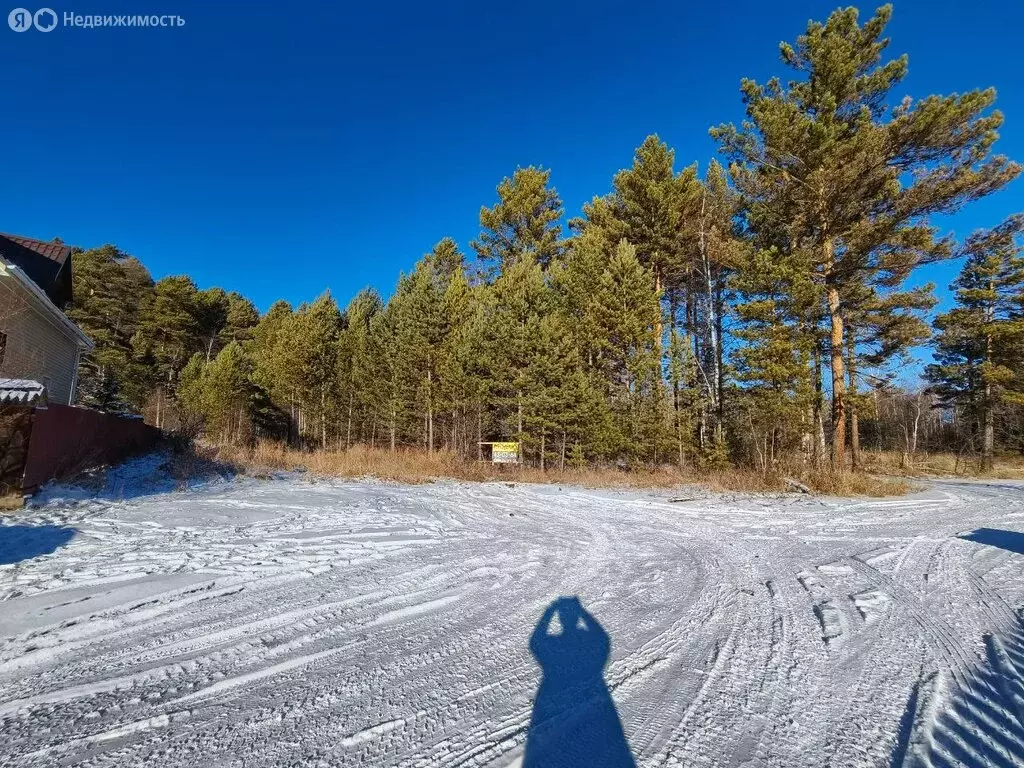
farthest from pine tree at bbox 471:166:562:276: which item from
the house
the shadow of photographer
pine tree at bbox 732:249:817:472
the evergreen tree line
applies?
the shadow of photographer

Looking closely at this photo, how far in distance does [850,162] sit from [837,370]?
5.87 m

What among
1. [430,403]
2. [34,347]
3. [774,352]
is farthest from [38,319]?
[774,352]

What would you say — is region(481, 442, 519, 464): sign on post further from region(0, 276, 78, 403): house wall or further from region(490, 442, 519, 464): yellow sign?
region(0, 276, 78, 403): house wall

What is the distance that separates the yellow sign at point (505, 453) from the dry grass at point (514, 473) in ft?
1.25

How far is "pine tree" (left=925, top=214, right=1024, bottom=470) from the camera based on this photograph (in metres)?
20.8

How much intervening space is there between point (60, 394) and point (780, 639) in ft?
64.0

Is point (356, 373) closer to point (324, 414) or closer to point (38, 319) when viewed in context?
point (324, 414)

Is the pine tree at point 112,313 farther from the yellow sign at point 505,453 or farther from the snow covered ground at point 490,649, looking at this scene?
the snow covered ground at point 490,649

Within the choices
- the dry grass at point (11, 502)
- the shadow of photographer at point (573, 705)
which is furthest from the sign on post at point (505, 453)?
the shadow of photographer at point (573, 705)

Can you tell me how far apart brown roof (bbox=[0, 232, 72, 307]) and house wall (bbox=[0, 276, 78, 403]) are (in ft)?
5.94

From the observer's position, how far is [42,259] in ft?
48.4

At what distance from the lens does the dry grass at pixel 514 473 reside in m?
11.7

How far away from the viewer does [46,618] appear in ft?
9.88

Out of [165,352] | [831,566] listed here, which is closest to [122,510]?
[831,566]
